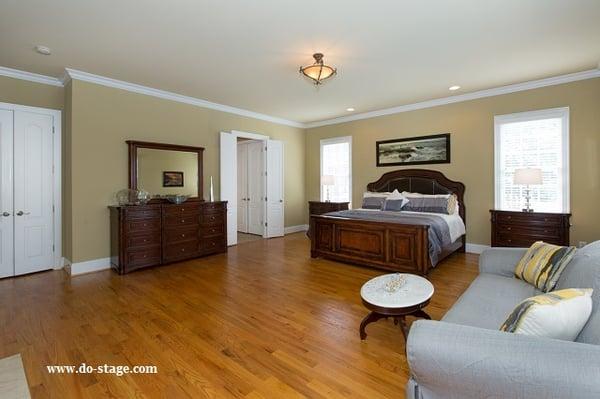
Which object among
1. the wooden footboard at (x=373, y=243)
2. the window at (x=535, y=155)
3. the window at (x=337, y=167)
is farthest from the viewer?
the window at (x=337, y=167)

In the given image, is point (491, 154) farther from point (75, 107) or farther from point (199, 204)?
point (75, 107)

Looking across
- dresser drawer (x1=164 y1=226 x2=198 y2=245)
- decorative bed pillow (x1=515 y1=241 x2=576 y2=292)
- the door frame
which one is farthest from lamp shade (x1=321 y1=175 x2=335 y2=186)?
the door frame

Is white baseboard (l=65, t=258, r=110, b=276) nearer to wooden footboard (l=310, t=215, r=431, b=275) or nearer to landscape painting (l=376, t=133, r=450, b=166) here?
wooden footboard (l=310, t=215, r=431, b=275)

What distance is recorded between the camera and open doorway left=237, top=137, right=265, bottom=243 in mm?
7133

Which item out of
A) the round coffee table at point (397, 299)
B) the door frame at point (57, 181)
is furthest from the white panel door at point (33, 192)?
the round coffee table at point (397, 299)

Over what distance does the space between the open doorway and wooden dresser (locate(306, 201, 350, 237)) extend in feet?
3.95

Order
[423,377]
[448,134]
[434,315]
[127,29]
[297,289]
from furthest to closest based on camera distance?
[448,134]
[297,289]
[127,29]
[434,315]
[423,377]

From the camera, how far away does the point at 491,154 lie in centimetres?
510

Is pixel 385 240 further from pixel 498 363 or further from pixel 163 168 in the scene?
pixel 163 168

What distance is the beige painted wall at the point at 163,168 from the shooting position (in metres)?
4.83

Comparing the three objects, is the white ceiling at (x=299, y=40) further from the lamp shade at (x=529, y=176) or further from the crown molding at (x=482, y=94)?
the lamp shade at (x=529, y=176)

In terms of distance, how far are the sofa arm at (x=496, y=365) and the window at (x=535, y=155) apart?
467 cm

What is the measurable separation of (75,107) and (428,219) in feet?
17.3

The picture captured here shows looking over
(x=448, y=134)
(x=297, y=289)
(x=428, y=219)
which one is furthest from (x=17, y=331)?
(x=448, y=134)
